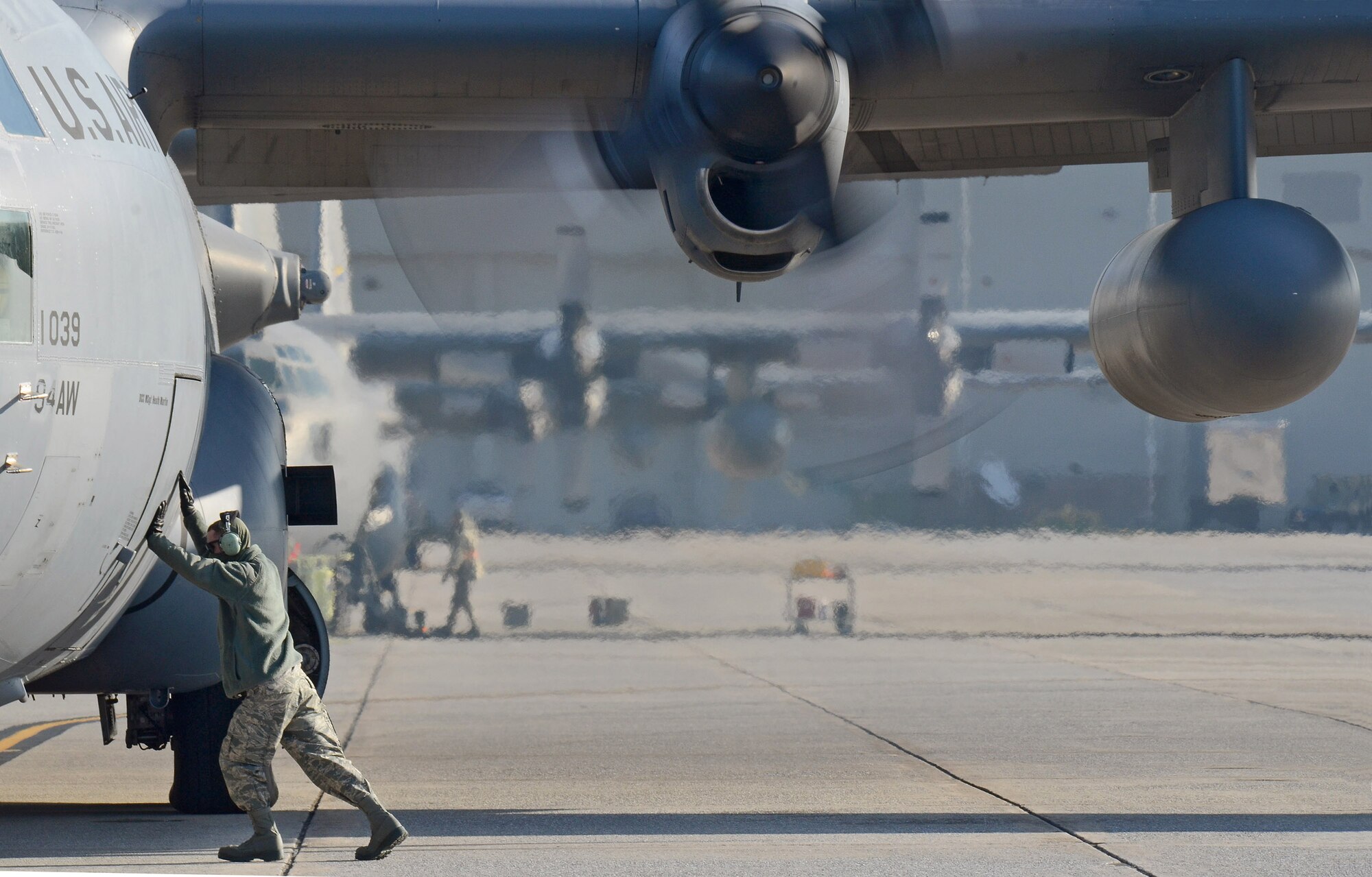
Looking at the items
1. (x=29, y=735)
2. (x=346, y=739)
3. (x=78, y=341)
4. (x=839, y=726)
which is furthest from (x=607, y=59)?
(x=29, y=735)

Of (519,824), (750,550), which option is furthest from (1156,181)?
(750,550)

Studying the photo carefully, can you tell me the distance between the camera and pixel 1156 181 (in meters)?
9.72

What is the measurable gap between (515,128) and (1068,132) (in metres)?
3.67

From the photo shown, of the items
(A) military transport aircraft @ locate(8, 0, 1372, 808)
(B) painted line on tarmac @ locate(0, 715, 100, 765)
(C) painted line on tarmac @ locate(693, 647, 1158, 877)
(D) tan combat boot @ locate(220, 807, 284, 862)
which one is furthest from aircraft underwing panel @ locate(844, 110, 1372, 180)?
(B) painted line on tarmac @ locate(0, 715, 100, 765)

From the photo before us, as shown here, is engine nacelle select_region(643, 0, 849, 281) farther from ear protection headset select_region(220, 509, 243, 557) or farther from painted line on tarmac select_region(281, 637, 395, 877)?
painted line on tarmac select_region(281, 637, 395, 877)

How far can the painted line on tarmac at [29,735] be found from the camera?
1201 centimetres

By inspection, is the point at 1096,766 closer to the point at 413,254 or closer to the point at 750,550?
the point at 413,254

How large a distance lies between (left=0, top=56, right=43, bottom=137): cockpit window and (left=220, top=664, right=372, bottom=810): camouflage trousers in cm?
224

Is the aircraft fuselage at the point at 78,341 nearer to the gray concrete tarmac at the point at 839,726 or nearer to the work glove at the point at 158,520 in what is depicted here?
the work glove at the point at 158,520

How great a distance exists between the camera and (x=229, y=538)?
20.5 ft

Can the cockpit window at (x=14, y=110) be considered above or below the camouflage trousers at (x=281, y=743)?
above

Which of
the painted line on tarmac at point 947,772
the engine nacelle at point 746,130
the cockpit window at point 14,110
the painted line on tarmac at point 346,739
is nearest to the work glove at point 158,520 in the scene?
the painted line on tarmac at point 346,739

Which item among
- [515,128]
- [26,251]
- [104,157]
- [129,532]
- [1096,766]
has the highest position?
[515,128]

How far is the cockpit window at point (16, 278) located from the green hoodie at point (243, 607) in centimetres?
124
